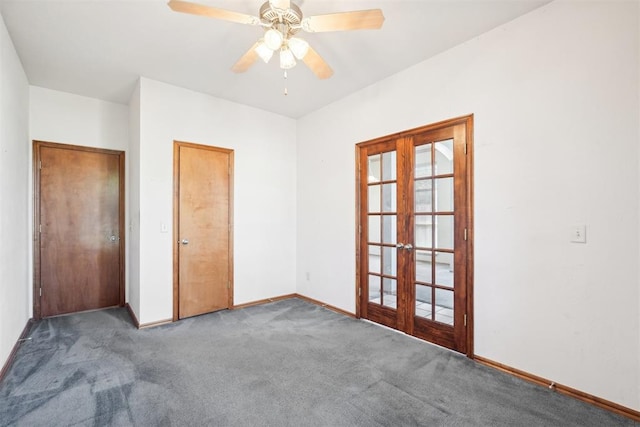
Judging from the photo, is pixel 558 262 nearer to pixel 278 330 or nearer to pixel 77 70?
pixel 278 330

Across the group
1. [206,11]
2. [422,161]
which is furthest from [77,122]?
[422,161]

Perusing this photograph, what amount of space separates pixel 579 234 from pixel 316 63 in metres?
2.25

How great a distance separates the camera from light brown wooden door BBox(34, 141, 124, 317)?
3637mm

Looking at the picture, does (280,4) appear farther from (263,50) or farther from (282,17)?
(263,50)

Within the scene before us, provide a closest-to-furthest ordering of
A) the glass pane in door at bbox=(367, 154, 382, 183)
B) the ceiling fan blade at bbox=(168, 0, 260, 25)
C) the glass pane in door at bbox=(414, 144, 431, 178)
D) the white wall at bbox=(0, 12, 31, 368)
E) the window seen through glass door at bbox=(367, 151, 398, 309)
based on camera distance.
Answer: the ceiling fan blade at bbox=(168, 0, 260, 25)
the white wall at bbox=(0, 12, 31, 368)
the glass pane in door at bbox=(414, 144, 431, 178)
the window seen through glass door at bbox=(367, 151, 398, 309)
the glass pane in door at bbox=(367, 154, 382, 183)

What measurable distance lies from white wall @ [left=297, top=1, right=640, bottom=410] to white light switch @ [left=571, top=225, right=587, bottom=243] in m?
0.03

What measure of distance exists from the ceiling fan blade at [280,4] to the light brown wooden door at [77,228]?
339cm

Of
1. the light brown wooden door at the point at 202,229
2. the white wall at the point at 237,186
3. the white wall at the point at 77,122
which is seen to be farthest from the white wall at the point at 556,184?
the white wall at the point at 77,122

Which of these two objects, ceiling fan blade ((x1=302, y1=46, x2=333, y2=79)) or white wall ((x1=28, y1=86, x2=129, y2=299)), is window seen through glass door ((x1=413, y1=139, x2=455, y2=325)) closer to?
ceiling fan blade ((x1=302, y1=46, x2=333, y2=79))

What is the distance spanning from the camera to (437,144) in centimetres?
288

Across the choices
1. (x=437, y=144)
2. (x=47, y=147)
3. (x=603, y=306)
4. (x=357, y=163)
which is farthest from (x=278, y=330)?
(x=47, y=147)

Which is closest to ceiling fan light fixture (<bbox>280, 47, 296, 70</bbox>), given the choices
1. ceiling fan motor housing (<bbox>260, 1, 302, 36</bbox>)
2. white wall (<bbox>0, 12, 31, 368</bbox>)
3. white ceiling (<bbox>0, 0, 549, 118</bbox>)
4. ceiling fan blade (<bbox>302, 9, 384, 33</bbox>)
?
ceiling fan motor housing (<bbox>260, 1, 302, 36</bbox>)

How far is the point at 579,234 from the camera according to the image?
2.06 m

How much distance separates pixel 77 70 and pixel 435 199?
3.92 m
